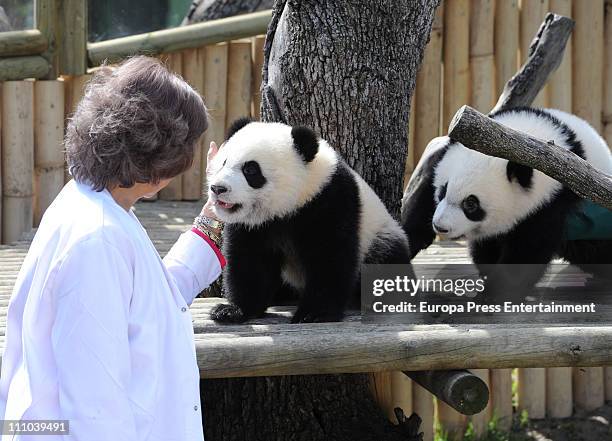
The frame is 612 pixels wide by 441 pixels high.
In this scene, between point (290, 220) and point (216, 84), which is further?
point (216, 84)

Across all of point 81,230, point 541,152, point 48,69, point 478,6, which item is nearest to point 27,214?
point 48,69

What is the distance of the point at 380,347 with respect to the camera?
12.1ft

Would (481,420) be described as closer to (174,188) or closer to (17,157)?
(174,188)

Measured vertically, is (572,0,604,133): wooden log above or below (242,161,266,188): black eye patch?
above

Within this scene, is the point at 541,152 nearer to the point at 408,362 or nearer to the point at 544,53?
the point at 408,362

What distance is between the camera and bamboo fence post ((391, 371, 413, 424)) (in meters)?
6.00

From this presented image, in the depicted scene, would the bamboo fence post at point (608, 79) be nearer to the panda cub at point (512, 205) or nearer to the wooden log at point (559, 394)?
the wooden log at point (559, 394)

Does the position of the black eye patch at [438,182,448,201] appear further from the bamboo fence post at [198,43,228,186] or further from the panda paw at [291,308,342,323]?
the bamboo fence post at [198,43,228,186]

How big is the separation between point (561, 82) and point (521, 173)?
113 inches

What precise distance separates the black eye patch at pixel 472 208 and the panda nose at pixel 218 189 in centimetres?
154

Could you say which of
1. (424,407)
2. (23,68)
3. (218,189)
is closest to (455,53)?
(424,407)

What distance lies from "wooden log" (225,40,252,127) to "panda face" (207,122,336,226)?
11.7 ft

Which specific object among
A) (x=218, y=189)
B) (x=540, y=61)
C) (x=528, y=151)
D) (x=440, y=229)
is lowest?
(x=440, y=229)

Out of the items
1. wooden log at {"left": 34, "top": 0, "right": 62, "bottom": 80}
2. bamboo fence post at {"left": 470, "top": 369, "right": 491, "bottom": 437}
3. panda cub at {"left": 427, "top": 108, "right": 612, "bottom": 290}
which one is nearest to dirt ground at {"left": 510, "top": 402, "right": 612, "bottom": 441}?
bamboo fence post at {"left": 470, "top": 369, "right": 491, "bottom": 437}
